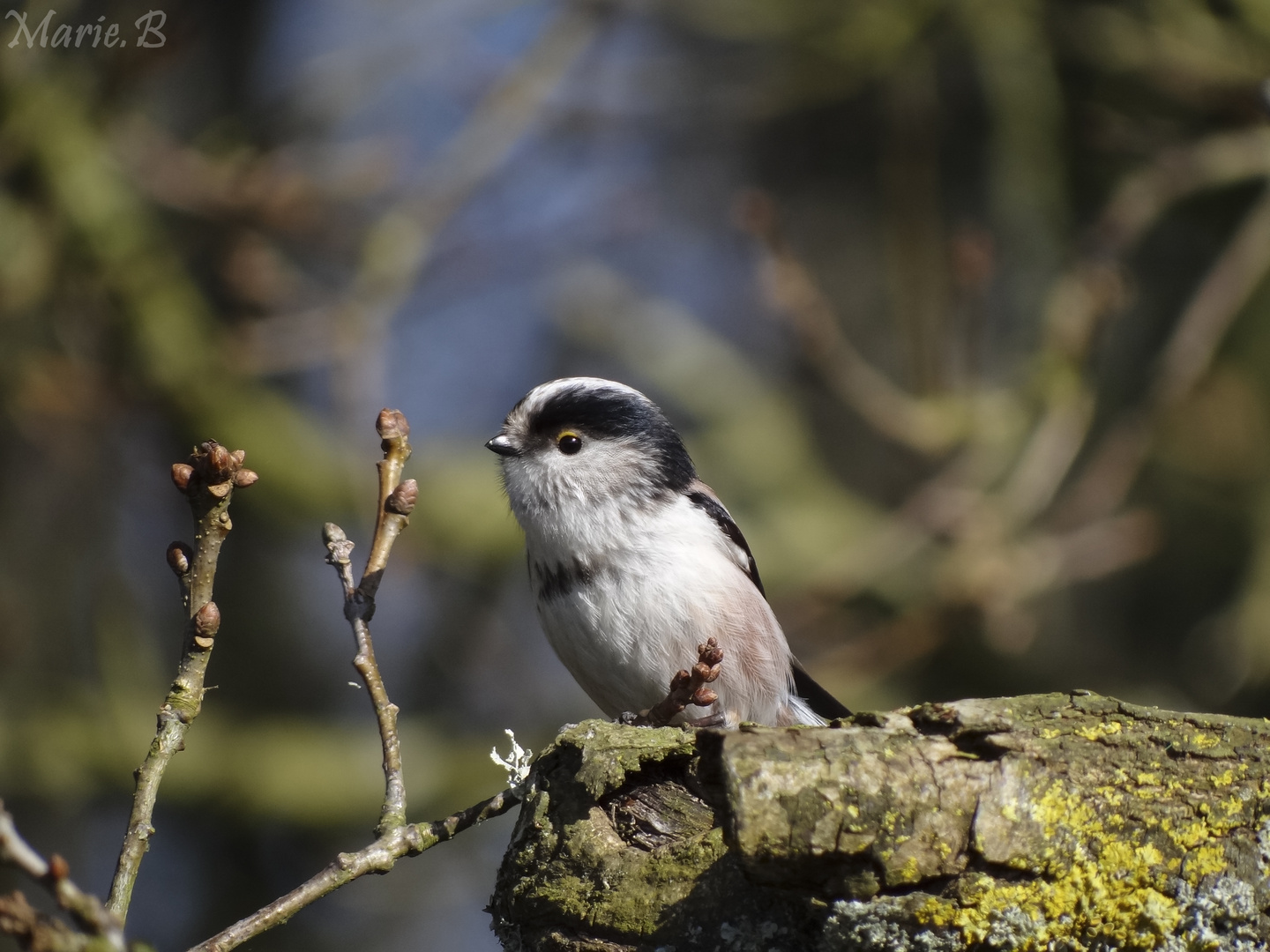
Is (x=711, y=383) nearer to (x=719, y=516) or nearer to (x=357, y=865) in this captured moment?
(x=719, y=516)

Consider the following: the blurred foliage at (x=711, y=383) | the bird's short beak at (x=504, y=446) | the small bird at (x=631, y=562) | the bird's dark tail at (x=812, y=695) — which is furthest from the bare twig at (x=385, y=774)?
the blurred foliage at (x=711, y=383)

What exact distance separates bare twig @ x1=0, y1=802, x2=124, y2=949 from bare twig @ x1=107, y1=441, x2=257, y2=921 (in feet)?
0.96

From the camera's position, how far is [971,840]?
74.0 inches

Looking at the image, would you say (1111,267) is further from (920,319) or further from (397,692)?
(397,692)

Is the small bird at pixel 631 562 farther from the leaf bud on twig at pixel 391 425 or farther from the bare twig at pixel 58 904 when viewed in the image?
the bare twig at pixel 58 904

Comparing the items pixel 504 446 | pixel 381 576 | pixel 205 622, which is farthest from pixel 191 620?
pixel 504 446

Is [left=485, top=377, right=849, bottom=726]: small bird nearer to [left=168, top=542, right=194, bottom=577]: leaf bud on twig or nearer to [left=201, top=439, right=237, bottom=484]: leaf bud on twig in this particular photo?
[left=168, top=542, right=194, bottom=577]: leaf bud on twig

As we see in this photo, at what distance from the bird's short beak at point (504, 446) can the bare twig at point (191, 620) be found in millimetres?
2149

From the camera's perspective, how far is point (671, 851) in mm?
2156

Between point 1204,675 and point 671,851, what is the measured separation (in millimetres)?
4042

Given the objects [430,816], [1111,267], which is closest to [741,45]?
[1111,267]

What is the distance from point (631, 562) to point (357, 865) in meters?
1.80

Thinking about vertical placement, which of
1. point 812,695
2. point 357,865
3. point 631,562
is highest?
point 631,562

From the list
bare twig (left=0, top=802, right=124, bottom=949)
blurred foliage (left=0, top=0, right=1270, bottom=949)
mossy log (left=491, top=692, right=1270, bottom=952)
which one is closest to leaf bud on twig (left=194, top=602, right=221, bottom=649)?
bare twig (left=0, top=802, right=124, bottom=949)
